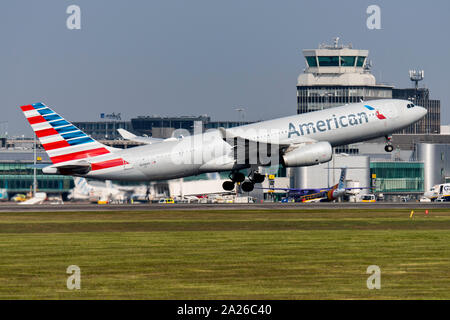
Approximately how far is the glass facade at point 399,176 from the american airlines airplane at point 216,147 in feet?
353

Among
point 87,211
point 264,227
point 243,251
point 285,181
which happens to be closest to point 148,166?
point 87,211

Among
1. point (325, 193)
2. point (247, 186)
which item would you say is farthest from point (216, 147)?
point (325, 193)

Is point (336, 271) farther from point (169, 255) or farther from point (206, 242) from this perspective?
point (206, 242)

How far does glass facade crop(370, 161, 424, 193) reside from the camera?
184125 mm

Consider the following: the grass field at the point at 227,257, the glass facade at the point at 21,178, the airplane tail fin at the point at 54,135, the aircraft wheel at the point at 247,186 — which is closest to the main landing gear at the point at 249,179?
the aircraft wheel at the point at 247,186

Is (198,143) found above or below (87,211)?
above

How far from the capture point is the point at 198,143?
7494 centimetres

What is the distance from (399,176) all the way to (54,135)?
126191mm

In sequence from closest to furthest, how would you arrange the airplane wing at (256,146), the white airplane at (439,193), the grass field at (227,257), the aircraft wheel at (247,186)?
1. the grass field at (227,257)
2. the airplane wing at (256,146)
3. the aircraft wheel at (247,186)
4. the white airplane at (439,193)

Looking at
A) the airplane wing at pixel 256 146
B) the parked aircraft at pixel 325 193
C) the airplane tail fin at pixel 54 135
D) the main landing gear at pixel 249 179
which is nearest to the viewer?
the airplane tail fin at pixel 54 135

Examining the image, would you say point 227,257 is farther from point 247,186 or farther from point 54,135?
point 247,186

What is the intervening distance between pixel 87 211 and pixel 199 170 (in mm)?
13466

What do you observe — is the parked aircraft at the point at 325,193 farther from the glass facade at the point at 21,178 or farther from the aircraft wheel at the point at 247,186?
the aircraft wheel at the point at 247,186

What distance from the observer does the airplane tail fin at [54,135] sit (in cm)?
7294
